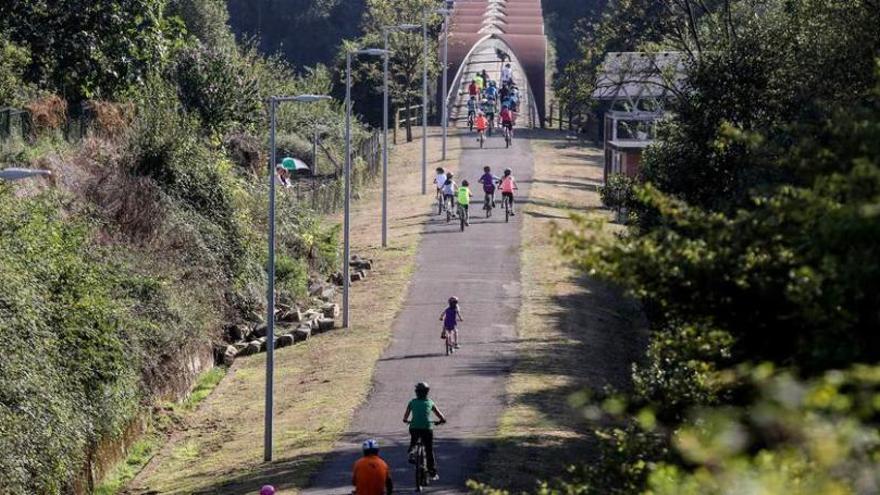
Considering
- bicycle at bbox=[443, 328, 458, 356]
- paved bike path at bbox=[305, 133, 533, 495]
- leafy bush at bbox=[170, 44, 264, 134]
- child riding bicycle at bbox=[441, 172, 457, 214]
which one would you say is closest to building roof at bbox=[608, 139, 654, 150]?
paved bike path at bbox=[305, 133, 533, 495]

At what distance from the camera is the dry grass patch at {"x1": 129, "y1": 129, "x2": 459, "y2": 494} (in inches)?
1085

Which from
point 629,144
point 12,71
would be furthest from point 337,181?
point 12,71

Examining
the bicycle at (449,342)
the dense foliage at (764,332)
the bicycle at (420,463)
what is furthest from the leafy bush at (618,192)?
the dense foliage at (764,332)

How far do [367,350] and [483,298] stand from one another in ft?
18.7

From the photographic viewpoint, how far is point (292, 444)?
2941cm

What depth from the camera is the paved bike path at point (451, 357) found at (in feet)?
87.8

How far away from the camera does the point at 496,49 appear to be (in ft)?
315

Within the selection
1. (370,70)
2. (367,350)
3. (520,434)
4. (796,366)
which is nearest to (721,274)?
(796,366)

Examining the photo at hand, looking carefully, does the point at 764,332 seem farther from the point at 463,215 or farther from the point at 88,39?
the point at 463,215

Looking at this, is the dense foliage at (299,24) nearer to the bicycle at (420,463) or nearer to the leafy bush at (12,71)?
the leafy bush at (12,71)

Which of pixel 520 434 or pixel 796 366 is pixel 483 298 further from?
pixel 796 366

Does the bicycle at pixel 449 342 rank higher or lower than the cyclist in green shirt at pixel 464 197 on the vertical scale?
lower

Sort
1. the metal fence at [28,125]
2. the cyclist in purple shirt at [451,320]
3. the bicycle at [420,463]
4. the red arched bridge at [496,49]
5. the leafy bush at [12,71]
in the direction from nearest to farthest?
the bicycle at [420,463] < the cyclist in purple shirt at [451,320] < the metal fence at [28,125] < the leafy bush at [12,71] < the red arched bridge at [496,49]

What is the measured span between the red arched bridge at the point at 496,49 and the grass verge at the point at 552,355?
93.1 feet
